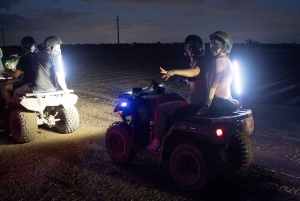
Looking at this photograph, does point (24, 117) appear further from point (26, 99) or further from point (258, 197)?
point (258, 197)

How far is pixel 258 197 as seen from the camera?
14.4 feet

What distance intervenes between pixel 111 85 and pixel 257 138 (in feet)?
30.5

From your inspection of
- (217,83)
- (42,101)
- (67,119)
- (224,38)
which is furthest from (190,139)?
(67,119)

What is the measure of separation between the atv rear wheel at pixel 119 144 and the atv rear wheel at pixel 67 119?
206 cm

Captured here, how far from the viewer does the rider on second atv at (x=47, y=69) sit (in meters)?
7.22

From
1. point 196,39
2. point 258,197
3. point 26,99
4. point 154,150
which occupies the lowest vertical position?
point 258,197

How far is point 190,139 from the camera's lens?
15.6 ft

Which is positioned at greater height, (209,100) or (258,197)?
(209,100)

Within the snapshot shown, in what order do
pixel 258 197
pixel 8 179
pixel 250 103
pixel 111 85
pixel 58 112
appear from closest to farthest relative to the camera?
1. pixel 258 197
2. pixel 8 179
3. pixel 58 112
4. pixel 250 103
5. pixel 111 85

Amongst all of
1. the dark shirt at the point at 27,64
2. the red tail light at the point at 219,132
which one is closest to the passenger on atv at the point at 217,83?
the red tail light at the point at 219,132

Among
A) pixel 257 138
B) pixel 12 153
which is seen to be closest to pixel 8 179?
pixel 12 153

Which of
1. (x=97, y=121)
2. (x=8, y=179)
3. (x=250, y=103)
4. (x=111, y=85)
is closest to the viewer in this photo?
(x=8, y=179)

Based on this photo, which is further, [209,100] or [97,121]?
[97,121]

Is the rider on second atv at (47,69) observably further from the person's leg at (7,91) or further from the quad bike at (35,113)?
the person's leg at (7,91)
